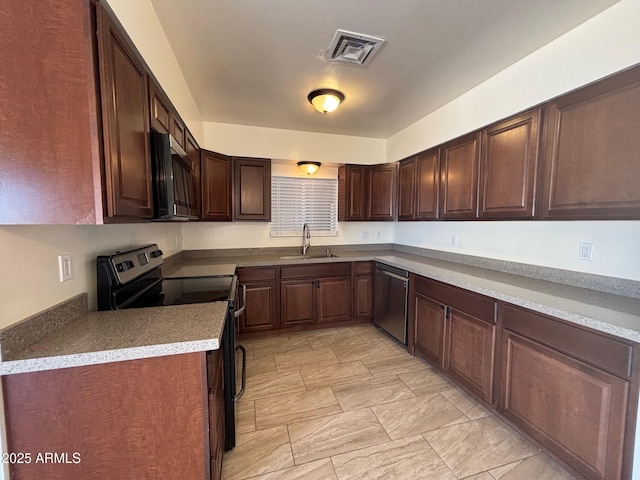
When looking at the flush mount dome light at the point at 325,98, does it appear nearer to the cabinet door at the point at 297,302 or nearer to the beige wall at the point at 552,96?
the beige wall at the point at 552,96

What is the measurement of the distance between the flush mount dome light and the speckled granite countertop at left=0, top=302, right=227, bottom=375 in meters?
2.03

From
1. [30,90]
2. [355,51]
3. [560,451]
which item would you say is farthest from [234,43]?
[560,451]

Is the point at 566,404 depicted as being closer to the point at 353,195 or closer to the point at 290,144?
the point at 353,195

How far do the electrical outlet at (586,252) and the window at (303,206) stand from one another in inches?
101

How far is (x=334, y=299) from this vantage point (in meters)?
3.32

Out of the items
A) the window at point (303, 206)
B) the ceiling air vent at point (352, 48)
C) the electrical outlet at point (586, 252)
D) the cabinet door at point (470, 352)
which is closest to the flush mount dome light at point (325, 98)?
the ceiling air vent at point (352, 48)

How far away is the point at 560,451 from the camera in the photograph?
1.46 meters

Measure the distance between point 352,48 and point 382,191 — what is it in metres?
1.87

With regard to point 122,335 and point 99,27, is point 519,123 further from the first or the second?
point 122,335

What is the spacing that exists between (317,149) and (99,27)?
281cm

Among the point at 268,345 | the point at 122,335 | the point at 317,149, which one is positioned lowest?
the point at 268,345

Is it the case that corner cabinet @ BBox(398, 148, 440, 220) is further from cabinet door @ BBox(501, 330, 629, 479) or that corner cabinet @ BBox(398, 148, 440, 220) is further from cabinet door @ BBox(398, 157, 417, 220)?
cabinet door @ BBox(501, 330, 629, 479)

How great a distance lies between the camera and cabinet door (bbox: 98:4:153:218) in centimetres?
94

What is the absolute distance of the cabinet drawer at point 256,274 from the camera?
2.98m
